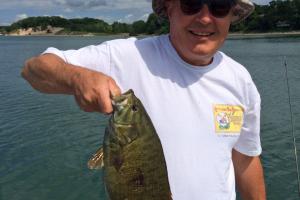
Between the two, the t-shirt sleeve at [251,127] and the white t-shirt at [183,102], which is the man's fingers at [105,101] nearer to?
the white t-shirt at [183,102]

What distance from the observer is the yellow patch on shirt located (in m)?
3.11

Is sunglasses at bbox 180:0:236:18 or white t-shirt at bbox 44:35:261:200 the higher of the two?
sunglasses at bbox 180:0:236:18

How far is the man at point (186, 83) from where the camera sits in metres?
2.93

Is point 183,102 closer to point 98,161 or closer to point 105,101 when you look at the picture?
point 98,161

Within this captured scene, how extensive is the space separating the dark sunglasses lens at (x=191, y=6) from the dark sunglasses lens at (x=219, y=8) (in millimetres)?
86

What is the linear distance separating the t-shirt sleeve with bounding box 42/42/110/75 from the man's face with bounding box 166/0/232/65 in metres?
0.53

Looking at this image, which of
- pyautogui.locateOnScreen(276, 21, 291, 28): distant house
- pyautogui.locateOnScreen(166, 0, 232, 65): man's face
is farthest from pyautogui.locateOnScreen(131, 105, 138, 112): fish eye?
pyautogui.locateOnScreen(276, 21, 291, 28): distant house

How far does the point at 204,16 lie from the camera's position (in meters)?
3.04

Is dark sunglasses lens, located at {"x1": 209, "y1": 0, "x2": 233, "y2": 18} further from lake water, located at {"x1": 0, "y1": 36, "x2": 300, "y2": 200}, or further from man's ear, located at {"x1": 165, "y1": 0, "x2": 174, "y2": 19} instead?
lake water, located at {"x1": 0, "y1": 36, "x2": 300, "y2": 200}

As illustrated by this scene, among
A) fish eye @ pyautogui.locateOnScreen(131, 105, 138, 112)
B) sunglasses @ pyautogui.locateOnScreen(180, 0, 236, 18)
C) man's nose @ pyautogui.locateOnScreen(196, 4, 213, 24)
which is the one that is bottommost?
fish eye @ pyautogui.locateOnScreen(131, 105, 138, 112)

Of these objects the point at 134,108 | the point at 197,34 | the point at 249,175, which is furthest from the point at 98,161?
the point at 249,175

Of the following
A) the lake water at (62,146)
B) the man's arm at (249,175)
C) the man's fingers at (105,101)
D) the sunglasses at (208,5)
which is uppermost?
the sunglasses at (208,5)

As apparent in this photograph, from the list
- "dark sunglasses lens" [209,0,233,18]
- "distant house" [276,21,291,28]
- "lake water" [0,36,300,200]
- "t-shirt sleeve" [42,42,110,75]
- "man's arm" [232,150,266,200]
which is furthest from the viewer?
"distant house" [276,21,291,28]

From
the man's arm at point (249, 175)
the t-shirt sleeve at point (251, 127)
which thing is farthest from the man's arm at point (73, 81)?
the man's arm at point (249, 175)
